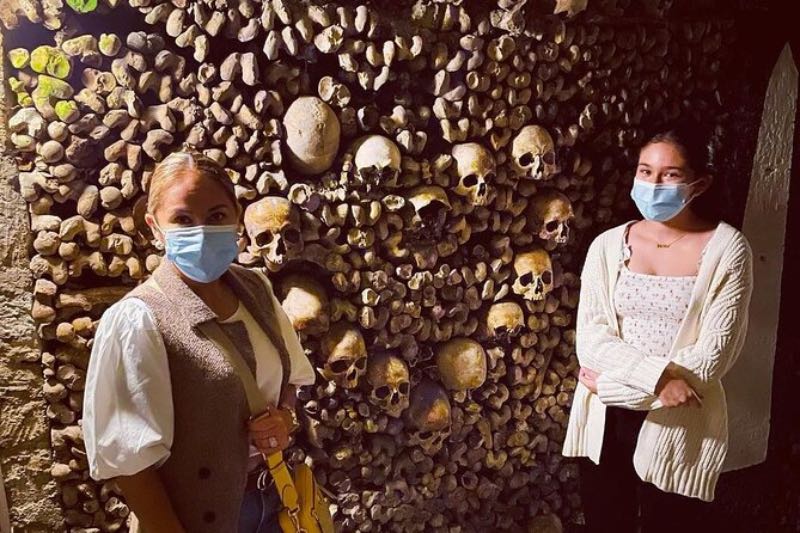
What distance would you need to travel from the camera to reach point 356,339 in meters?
2.24

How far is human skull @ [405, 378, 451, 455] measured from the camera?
2.38 meters

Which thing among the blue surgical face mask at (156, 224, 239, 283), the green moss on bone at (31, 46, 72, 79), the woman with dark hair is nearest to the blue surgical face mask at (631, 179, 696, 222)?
the woman with dark hair

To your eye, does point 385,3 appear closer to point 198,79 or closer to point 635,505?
point 198,79

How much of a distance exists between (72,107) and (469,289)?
50.6 inches

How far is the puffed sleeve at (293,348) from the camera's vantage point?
5.12ft

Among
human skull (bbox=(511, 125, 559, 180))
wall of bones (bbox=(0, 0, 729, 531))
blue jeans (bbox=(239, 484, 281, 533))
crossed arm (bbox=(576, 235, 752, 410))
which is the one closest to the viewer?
blue jeans (bbox=(239, 484, 281, 533))

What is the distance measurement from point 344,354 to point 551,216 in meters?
0.80

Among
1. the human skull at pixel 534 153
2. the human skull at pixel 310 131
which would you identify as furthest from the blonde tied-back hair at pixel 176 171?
the human skull at pixel 534 153

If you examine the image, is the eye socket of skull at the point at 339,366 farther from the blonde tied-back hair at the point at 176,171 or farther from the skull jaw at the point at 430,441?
the blonde tied-back hair at the point at 176,171

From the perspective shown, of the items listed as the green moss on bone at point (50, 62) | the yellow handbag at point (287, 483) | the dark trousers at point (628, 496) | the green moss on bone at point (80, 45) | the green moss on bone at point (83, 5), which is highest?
the green moss on bone at point (83, 5)

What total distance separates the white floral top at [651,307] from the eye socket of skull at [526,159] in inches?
22.5

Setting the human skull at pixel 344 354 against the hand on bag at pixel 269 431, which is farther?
the human skull at pixel 344 354

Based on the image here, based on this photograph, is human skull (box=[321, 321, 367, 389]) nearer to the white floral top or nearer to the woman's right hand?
the white floral top

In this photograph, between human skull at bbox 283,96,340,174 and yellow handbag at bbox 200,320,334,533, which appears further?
human skull at bbox 283,96,340,174
